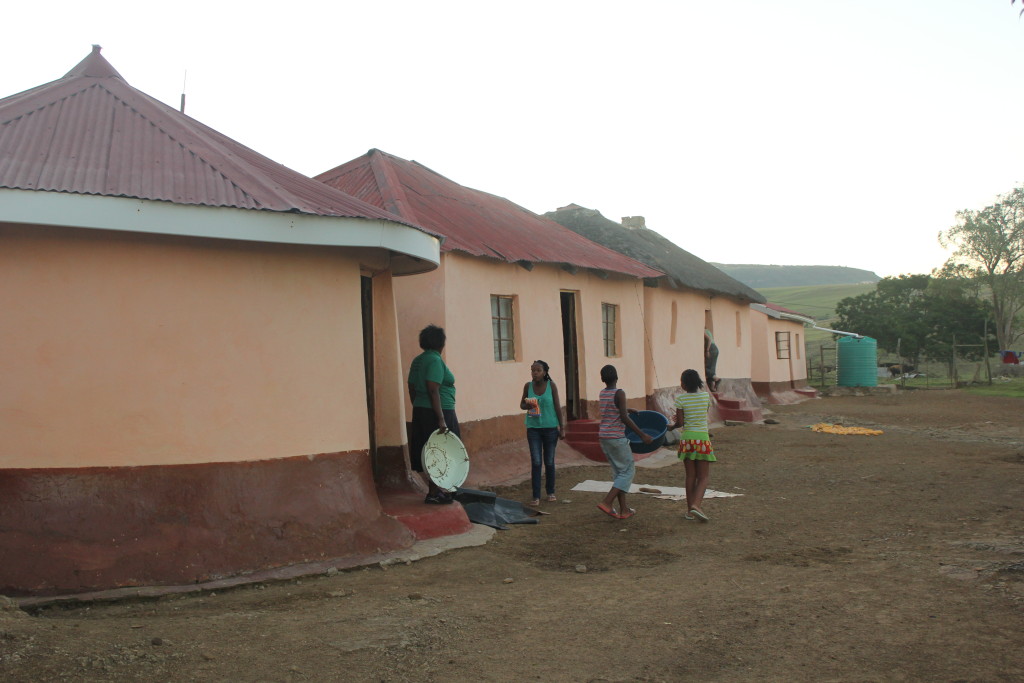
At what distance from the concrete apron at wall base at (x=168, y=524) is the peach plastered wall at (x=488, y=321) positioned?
3.45 m

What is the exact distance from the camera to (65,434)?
569 cm

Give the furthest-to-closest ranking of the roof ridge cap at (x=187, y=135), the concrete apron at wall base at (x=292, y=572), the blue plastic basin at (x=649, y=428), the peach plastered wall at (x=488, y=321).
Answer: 1. the peach plastered wall at (x=488, y=321)
2. the blue plastic basin at (x=649, y=428)
3. the roof ridge cap at (x=187, y=135)
4. the concrete apron at wall base at (x=292, y=572)

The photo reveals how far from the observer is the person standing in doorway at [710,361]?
1953 centimetres

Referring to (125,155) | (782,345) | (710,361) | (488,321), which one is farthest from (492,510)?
(782,345)

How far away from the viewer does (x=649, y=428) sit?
30.0 ft

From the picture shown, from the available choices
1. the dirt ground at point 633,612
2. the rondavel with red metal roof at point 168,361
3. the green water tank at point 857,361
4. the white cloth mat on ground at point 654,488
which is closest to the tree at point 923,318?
the green water tank at point 857,361

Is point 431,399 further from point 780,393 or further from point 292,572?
point 780,393

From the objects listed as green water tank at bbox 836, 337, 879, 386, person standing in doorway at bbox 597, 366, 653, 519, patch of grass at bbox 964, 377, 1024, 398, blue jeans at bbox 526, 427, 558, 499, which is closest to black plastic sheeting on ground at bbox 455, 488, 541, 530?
blue jeans at bbox 526, 427, 558, 499

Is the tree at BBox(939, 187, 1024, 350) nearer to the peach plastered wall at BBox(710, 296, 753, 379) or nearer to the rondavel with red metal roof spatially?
the peach plastered wall at BBox(710, 296, 753, 379)

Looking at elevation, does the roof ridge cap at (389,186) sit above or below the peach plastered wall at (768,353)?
above

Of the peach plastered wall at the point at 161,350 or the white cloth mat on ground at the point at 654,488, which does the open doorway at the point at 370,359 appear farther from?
the white cloth mat on ground at the point at 654,488

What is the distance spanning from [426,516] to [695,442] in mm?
2734

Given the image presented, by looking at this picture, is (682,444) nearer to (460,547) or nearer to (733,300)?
(460,547)

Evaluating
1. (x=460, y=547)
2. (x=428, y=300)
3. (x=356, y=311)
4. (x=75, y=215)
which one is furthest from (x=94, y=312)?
(x=428, y=300)
